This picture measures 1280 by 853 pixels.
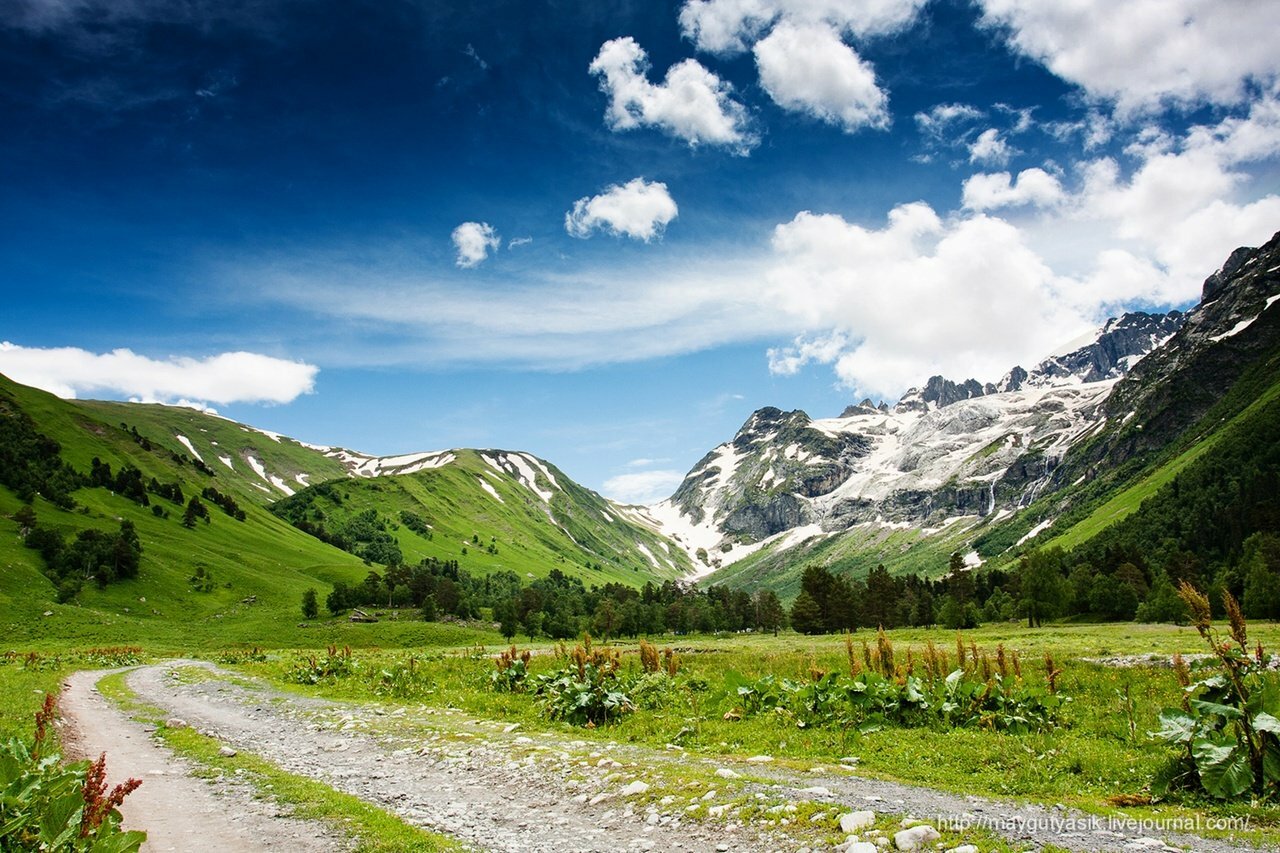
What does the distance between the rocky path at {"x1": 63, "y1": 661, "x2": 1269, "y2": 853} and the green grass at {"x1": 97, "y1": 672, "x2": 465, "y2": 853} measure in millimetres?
532

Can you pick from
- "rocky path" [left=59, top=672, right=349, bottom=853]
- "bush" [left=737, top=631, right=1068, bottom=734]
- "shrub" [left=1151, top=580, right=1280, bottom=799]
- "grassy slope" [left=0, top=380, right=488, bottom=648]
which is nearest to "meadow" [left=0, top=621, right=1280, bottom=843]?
"bush" [left=737, top=631, right=1068, bottom=734]

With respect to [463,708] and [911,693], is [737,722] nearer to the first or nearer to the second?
[911,693]

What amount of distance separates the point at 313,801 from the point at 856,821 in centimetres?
1157

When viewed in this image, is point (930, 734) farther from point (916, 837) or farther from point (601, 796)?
point (601, 796)

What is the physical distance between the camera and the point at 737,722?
20.8 m

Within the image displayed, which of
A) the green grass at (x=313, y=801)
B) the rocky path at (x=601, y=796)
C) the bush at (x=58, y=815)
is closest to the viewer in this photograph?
the bush at (x=58, y=815)

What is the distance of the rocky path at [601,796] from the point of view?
1044 centimetres

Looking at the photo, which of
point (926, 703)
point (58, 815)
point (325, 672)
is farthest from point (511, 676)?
point (58, 815)

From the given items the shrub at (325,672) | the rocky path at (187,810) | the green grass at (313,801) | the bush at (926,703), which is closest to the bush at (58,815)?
the rocky path at (187,810)

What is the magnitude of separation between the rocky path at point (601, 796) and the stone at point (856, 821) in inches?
11.1

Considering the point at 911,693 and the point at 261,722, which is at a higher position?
the point at 911,693

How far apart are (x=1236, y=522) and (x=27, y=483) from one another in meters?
291

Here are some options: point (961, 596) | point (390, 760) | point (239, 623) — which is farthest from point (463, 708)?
point (961, 596)

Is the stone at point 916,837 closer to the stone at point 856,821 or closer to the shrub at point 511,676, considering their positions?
the stone at point 856,821
